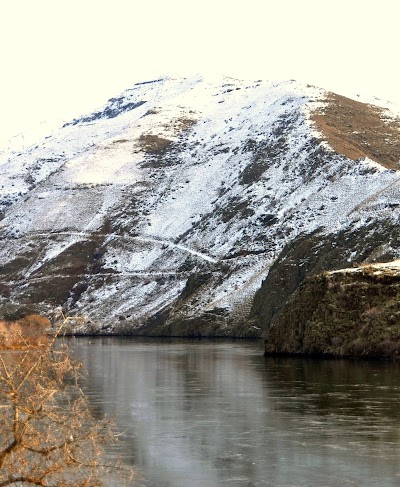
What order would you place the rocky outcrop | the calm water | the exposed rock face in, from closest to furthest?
the calm water < the exposed rock face < the rocky outcrop

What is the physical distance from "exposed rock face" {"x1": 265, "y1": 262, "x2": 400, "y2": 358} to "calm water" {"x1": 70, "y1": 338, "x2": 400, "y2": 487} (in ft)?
26.7

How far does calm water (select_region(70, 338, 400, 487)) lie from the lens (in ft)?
95.7

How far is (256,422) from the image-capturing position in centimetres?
4034

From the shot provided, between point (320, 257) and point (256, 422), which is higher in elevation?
point (320, 257)

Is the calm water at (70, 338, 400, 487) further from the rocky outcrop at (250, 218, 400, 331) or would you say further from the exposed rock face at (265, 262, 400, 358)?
the rocky outcrop at (250, 218, 400, 331)

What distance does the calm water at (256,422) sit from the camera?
2917 cm

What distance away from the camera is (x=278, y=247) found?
605 feet

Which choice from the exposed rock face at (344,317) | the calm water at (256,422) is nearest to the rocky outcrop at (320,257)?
the exposed rock face at (344,317)

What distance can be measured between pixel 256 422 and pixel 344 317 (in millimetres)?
44334

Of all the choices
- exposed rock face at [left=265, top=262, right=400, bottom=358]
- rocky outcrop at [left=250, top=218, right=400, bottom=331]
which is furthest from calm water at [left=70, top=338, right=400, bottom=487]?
rocky outcrop at [left=250, top=218, right=400, bottom=331]

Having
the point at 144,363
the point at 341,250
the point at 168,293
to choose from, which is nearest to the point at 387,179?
the point at 341,250

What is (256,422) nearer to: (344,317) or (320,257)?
(344,317)

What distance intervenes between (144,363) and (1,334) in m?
61.5

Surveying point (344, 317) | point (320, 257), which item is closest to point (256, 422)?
point (344, 317)
